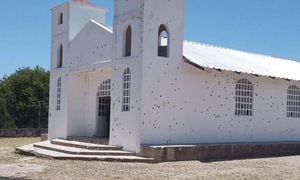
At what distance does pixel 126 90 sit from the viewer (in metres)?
18.7

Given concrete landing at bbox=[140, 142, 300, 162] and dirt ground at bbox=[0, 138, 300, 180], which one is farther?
concrete landing at bbox=[140, 142, 300, 162]

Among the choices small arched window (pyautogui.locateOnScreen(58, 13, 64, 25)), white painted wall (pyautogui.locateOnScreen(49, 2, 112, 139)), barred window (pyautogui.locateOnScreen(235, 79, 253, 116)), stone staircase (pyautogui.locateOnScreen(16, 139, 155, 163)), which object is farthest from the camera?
small arched window (pyautogui.locateOnScreen(58, 13, 64, 25))

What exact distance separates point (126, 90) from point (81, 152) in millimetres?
2915

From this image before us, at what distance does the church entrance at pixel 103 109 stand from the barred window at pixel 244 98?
19.3ft

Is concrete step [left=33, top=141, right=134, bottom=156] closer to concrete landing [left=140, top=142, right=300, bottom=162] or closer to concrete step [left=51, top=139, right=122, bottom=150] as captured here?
concrete step [left=51, top=139, right=122, bottom=150]

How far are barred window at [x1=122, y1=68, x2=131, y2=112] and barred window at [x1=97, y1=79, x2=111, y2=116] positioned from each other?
3.58 m

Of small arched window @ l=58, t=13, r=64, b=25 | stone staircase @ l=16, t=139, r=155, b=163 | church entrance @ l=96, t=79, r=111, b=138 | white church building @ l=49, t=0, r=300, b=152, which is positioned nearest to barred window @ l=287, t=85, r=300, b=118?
white church building @ l=49, t=0, r=300, b=152

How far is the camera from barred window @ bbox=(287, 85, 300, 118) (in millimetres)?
23844

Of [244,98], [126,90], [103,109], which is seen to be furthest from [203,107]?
[103,109]

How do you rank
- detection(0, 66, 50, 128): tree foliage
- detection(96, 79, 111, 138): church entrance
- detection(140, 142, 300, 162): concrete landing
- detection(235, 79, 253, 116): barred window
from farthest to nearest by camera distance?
detection(0, 66, 50, 128): tree foliage, detection(96, 79, 111, 138): church entrance, detection(235, 79, 253, 116): barred window, detection(140, 142, 300, 162): concrete landing

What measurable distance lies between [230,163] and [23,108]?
17747mm

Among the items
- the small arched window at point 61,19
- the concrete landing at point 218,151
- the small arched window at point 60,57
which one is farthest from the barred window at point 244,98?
the small arched window at point 61,19

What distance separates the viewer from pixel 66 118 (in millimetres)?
22609

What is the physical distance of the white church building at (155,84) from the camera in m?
18.1
